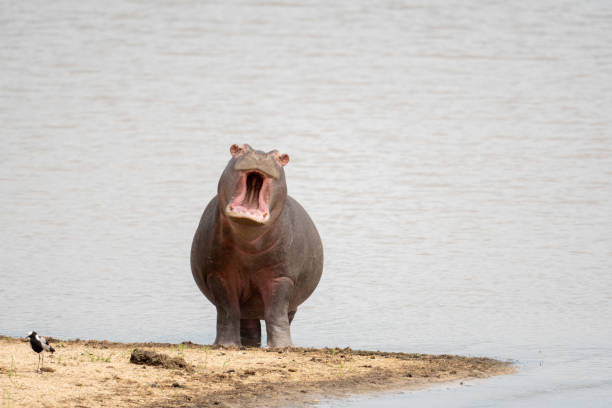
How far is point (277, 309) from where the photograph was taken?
33.8 ft

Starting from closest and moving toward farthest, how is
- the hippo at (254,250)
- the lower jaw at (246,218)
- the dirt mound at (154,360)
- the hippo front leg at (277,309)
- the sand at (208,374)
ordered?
the sand at (208,374) → the dirt mound at (154,360) → the lower jaw at (246,218) → the hippo at (254,250) → the hippo front leg at (277,309)

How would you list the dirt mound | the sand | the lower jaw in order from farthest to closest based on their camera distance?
1. the lower jaw
2. the dirt mound
3. the sand

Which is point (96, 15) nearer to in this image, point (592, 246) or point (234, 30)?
point (234, 30)

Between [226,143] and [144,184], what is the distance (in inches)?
175

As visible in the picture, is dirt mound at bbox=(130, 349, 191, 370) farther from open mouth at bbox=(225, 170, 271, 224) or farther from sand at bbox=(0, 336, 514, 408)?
open mouth at bbox=(225, 170, 271, 224)

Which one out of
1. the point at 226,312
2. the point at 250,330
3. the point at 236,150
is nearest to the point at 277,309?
the point at 226,312

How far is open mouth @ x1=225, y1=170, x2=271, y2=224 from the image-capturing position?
31.6 feet

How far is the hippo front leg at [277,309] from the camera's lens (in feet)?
33.6

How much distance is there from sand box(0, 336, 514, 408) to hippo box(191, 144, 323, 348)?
1.40 feet

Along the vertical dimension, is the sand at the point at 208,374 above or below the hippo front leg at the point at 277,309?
below

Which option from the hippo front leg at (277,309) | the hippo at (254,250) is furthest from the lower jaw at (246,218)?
the hippo front leg at (277,309)

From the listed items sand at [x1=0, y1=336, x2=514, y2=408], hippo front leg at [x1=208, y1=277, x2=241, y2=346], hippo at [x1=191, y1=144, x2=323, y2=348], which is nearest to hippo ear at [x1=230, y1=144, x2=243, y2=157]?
hippo at [x1=191, y1=144, x2=323, y2=348]

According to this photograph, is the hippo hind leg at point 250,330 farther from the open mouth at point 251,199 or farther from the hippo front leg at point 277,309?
the open mouth at point 251,199

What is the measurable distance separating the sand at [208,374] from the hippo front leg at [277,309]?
29cm
